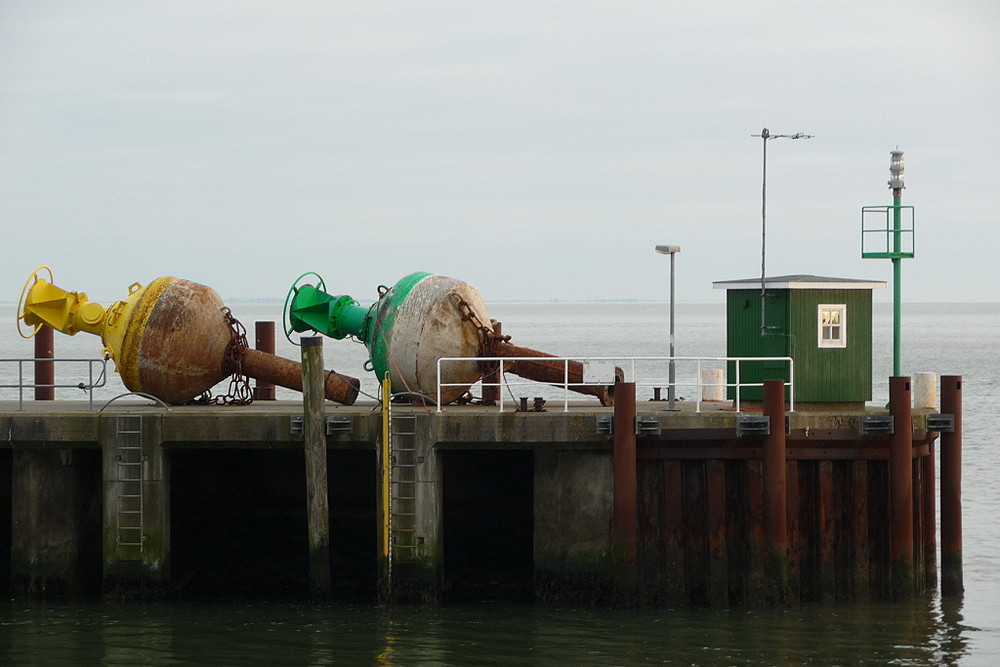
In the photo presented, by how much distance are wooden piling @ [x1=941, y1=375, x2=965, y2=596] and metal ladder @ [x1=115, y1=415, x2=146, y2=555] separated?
1178cm

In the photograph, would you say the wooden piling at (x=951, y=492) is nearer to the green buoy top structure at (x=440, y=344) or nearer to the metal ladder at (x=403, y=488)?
the green buoy top structure at (x=440, y=344)

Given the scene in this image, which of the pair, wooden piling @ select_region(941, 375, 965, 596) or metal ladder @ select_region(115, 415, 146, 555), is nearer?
metal ladder @ select_region(115, 415, 146, 555)

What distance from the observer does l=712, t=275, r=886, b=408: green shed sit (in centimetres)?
2189

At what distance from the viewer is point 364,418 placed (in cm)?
2059

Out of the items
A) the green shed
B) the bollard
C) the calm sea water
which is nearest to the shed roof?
the green shed

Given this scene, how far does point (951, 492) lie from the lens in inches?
851

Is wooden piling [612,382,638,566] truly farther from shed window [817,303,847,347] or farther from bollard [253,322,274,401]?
bollard [253,322,274,401]

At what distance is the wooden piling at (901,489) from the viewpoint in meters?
20.1

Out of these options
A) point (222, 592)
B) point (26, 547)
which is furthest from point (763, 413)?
point (26, 547)

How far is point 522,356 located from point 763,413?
4338 millimetres

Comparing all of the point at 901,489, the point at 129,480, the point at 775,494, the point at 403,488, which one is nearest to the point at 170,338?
the point at 129,480

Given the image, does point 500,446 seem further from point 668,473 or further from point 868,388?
point 868,388

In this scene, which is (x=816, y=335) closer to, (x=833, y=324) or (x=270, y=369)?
(x=833, y=324)

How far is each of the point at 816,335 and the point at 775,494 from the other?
3239 mm
